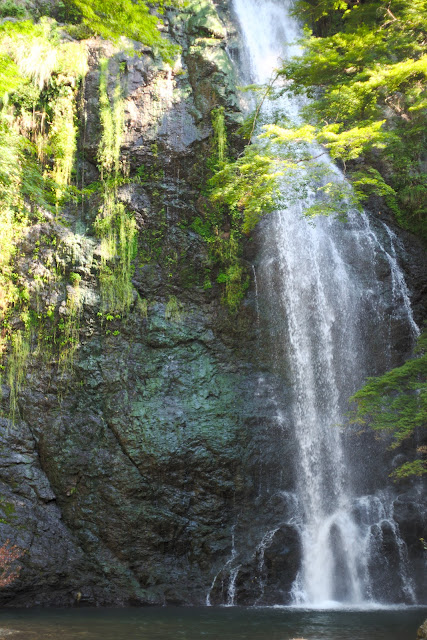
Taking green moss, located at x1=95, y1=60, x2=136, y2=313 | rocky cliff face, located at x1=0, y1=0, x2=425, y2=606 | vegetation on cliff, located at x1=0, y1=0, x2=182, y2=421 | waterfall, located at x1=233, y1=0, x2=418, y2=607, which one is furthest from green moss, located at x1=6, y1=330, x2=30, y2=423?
waterfall, located at x1=233, y1=0, x2=418, y2=607

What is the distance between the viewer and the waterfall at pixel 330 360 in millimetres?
9438

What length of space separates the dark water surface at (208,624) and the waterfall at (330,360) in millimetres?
1315

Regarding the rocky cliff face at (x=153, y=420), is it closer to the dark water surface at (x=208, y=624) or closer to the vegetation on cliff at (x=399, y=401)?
the dark water surface at (x=208, y=624)

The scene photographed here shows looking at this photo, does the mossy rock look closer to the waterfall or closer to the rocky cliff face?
the rocky cliff face

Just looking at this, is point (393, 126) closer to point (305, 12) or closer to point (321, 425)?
point (305, 12)

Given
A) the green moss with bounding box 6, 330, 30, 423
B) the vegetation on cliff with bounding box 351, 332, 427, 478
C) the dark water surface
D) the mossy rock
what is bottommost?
the dark water surface

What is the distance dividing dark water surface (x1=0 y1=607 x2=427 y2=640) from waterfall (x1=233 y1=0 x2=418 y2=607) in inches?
51.8

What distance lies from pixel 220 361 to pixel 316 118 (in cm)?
529

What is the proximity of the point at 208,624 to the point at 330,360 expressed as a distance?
594 centimetres

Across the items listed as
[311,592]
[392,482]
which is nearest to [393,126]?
[392,482]

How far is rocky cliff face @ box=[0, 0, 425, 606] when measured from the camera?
929 centimetres

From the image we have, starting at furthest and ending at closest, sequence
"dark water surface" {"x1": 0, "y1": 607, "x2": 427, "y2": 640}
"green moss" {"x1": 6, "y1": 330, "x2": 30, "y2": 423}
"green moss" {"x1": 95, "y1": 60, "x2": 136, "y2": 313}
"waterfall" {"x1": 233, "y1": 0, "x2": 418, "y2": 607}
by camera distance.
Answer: "green moss" {"x1": 95, "y1": 60, "x2": 136, "y2": 313}, "green moss" {"x1": 6, "y1": 330, "x2": 30, "y2": 423}, "waterfall" {"x1": 233, "y1": 0, "x2": 418, "y2": 607}, "dark water surface" {"x1": 0, "y1": 607, "x2": 427, "y2": 640}

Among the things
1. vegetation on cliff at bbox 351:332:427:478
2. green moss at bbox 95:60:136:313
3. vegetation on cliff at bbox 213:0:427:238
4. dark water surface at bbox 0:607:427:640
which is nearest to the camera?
dark water surface at bbox 0:607:427:640

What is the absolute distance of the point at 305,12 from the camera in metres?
11.6
